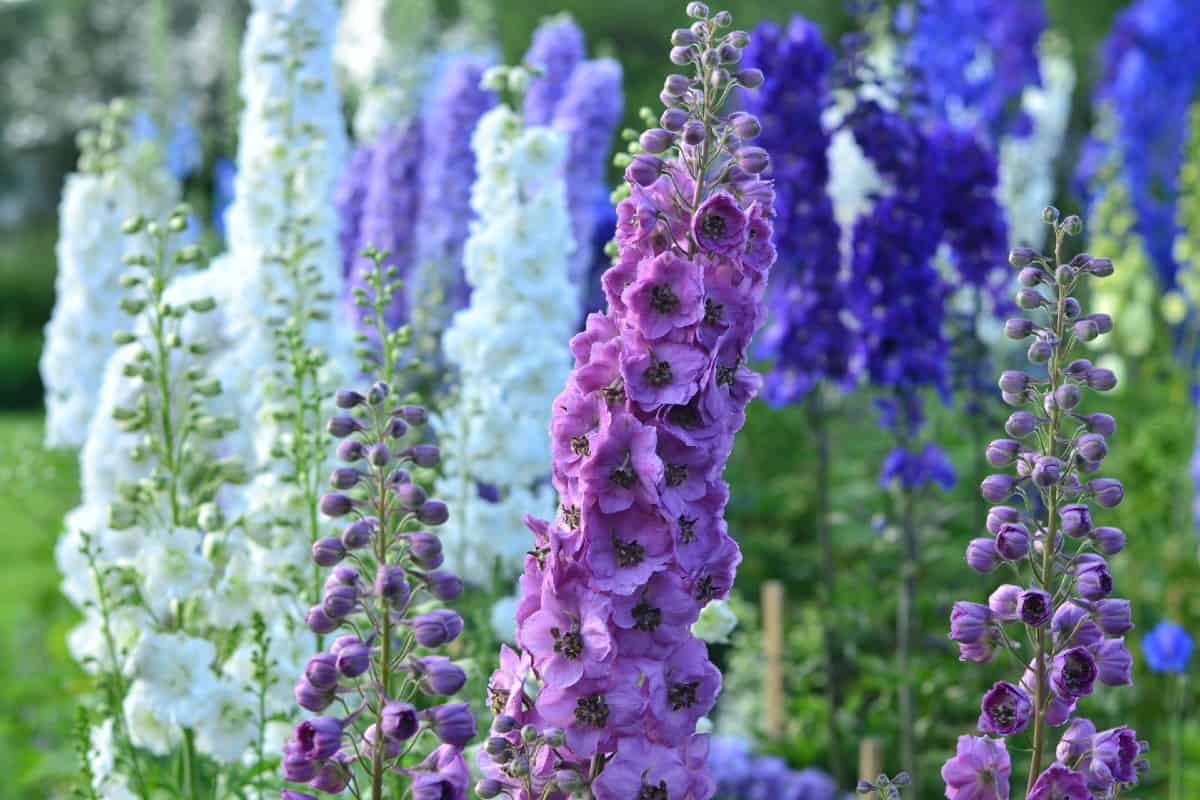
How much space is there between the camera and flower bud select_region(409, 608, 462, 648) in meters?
1.93

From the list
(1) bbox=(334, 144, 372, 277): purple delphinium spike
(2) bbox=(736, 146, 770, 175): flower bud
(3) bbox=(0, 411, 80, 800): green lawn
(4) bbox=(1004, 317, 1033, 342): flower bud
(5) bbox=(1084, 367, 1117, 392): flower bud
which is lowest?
(3) bbox=(0, 411, 80, 800): green lawn

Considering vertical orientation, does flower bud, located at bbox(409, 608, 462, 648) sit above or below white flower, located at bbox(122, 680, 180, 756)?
above

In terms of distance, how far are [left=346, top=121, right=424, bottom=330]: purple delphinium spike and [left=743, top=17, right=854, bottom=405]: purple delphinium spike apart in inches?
76.9

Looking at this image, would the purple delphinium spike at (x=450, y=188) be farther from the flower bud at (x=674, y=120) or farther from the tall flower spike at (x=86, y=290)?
the flower bud at (x=674, y=120)

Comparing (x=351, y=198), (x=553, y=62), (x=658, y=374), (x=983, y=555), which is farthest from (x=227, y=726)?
(x=351, y=198)

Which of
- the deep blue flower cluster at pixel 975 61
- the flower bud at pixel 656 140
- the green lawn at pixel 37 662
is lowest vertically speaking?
the green lawn at pixel 37 662

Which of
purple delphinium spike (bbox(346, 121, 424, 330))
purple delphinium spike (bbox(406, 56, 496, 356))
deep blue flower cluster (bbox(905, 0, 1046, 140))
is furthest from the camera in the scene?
deep blue flower cluster (bbox(905, 0, 1046, 140))

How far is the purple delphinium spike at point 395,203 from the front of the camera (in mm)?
5898

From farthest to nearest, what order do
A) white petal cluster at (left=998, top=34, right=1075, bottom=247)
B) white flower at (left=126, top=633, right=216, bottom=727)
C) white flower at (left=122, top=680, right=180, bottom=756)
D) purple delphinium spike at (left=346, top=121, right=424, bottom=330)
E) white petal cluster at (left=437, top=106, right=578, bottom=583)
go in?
1. white petal cluster at (left=998, top=34, right=1075, bottom=247)
2. purple delphinium spike at (left=346, top=121, right=424, bottom=330)
3. white petal cluster at (left=437, top=106, right=578, bottom=583)
4. white flower at (left=122, top=680, right=180, bottom=756)
5. white flower at (left=126, top=633, right=216, bottom=727)

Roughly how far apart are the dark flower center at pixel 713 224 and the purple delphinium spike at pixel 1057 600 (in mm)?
416

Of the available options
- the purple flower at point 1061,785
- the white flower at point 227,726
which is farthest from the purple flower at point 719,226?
the white flower at point 227,726

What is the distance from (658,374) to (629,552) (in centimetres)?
24

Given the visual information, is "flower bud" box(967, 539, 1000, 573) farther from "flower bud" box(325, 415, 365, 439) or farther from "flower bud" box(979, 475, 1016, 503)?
"flower bud" box(325, 415, 365, 439)

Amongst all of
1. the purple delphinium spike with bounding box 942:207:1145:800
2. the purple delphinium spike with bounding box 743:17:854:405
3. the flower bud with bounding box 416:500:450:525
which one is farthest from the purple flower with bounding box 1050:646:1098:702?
the purple delphinium spike with bounding box 743:17:854:405
